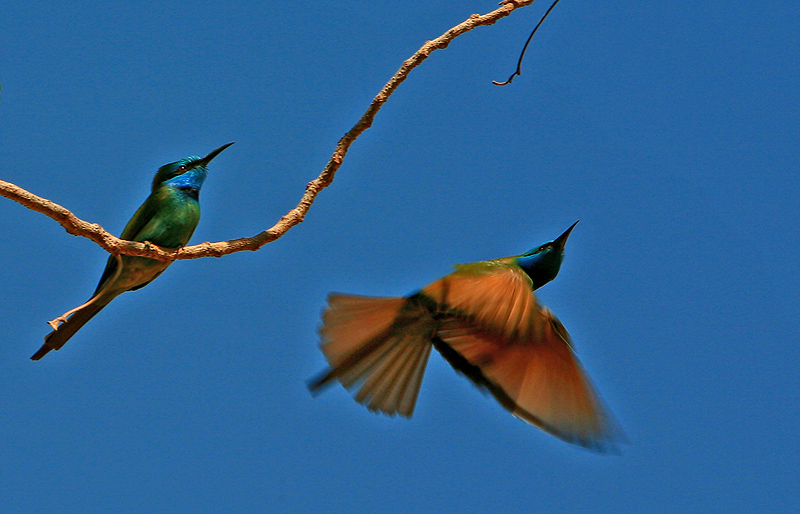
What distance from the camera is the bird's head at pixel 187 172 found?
3582 mm

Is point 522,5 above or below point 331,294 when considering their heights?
above

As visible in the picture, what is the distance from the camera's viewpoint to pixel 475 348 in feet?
10.7

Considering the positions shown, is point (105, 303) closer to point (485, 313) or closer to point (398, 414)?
point (398, 414)

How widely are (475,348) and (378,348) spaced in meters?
0.45

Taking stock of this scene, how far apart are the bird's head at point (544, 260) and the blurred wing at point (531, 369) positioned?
0.28 metres

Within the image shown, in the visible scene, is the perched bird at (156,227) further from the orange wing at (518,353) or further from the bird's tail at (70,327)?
the orange wing at (518,353)

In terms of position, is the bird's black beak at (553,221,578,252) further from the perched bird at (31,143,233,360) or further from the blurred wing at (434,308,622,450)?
the perched bird at (31,143,233,360)

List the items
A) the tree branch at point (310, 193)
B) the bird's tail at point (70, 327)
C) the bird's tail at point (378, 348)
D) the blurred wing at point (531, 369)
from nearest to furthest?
the tree branch at point (310, 193)
the bird's tail at point (70, 327)
the bird's tail at point (378, 348)
the blurred wing at point (531, 369)

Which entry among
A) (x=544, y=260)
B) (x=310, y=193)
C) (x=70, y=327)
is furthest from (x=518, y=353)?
(x=70, y=327)

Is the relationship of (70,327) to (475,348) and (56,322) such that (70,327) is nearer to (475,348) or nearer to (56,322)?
(56,322)

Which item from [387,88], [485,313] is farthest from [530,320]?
[387,88]

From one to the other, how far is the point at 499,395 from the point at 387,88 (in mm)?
1491

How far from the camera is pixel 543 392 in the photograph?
3158 mm

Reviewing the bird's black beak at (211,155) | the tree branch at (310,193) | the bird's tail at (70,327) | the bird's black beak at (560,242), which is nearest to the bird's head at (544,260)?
the bird's black beak at (560,242)
